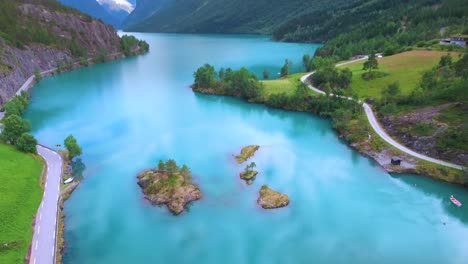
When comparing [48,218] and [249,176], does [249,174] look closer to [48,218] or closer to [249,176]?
[249,176]

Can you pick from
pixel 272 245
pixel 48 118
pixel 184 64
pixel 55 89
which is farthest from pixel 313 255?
pixel 184 64

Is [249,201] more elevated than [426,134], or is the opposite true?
[426,134]

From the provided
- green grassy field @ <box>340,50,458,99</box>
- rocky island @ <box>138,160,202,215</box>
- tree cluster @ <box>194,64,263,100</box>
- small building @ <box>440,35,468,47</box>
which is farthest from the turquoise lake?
small building @ <box>440,35,468,47</box>

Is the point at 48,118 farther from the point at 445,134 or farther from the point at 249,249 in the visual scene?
the point at 445,134

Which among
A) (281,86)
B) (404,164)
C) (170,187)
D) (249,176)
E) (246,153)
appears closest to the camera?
(170,187)

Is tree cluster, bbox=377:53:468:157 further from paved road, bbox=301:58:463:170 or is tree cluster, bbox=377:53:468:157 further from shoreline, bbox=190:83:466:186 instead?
shoreline, bbox=190:83:466:186

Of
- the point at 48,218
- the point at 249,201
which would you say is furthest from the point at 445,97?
the point at 48,218

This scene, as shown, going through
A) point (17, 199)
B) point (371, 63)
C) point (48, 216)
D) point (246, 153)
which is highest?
point (371, 63)
